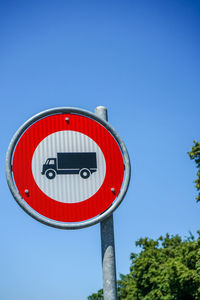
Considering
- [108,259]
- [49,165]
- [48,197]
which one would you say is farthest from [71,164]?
[108,259]

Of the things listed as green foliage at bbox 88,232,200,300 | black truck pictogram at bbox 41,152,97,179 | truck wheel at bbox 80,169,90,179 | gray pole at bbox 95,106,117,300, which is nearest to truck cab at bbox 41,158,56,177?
black truck pictogram at bbox 41,152,97,179

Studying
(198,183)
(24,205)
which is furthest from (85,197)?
Result: (198,183)

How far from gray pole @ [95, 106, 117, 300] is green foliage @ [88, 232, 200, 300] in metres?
20.1

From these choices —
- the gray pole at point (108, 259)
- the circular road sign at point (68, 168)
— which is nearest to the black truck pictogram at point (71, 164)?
the circular road sign at point (68, 168)

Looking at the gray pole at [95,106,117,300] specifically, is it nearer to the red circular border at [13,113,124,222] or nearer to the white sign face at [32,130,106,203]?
the red circular border at [13,113,124,222]

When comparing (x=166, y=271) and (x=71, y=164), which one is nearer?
(x=71, y=164)

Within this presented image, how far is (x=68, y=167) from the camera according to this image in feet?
8.71

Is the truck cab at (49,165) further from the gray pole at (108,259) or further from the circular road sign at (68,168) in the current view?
the gray pole at (108,259)

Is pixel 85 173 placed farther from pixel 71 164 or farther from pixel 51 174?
pixel 51 174

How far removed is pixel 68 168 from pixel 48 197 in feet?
0.68

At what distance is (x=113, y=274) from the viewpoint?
8.02 ft

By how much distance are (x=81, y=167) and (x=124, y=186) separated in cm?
29

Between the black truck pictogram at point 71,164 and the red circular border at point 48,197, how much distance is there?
10cm

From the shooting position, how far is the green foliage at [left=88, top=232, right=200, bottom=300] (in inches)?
1081
